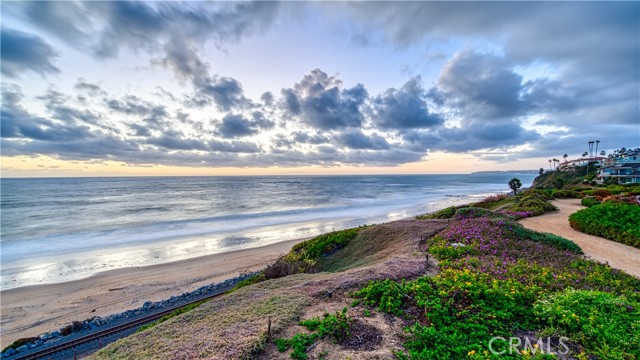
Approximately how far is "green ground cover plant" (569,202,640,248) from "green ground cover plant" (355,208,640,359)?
4658 mm

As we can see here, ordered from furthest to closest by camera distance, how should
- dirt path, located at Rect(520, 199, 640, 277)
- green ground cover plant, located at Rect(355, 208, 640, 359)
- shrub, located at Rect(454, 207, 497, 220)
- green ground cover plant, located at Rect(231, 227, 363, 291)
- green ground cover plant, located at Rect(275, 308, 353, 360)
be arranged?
1. shrub, located at Rect(454, 207, 497, 220)
2. green ground cover plant, located at Rect(231, 227, 363, 291)
3. dirt path, located at Rect(520, 199, 640, 277)
4. green ground cover plant, located at Rect(275, 308, 353, 360)
5. green ground cover plant, located at Rect(355, 208, 640, 359)

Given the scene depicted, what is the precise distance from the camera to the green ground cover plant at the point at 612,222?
11.5 m

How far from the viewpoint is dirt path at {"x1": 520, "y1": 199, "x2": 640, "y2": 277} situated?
929cm

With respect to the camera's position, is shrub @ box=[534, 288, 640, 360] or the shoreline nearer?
shrub @ box=[534, 288, 640, 360]

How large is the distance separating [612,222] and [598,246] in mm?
2520

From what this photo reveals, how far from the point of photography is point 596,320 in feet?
14.7

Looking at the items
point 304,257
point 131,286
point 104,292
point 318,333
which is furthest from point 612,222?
point 104,292

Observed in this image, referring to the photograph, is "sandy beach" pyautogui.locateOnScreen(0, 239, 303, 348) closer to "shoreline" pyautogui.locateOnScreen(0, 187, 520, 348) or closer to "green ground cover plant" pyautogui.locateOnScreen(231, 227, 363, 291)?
"shoreline" pyautogui.locateOnScreen(0, 187, 520, 348)

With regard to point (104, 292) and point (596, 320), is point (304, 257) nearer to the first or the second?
point (596, 320)

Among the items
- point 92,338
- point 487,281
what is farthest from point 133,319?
point 487,281

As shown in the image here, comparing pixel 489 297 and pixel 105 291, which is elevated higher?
pixel 489 297

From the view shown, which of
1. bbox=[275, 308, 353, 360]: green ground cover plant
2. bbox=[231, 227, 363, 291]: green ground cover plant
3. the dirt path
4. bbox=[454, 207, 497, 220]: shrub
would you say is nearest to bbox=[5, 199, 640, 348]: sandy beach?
the dirt path

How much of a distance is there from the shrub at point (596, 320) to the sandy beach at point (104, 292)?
13.4 m

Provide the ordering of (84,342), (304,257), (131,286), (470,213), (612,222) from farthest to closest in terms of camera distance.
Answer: (470,213), (131,286), (612,222), (304,257), (84,342)
